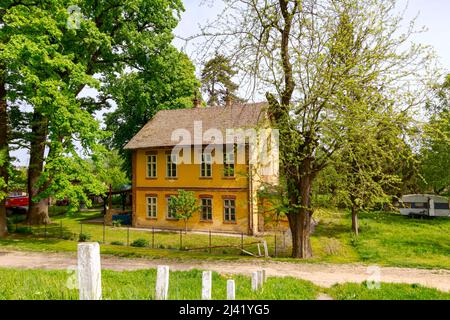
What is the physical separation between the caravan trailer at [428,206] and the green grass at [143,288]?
30180 millimetres

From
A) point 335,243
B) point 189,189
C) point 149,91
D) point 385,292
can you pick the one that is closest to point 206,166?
point 189,189

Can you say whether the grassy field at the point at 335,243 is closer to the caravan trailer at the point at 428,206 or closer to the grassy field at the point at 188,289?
the caravan trailer at the point at 428,206

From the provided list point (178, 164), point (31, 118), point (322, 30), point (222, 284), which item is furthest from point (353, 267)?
point (31, 118)

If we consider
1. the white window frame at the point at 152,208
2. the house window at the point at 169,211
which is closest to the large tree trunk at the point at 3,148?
the white window frame at the point at 152,208

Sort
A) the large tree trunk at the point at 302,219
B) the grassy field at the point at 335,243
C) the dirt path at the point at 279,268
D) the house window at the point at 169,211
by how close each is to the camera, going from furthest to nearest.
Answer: the house window at the point at 169,211, the grassy field at the point at 335,243, the large tree trunk at the point at 302,219, the dirt path at the point at 279,268

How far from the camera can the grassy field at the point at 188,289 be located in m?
7.21

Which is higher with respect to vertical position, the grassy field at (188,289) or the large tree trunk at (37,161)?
the large tree trunk at (37,161)

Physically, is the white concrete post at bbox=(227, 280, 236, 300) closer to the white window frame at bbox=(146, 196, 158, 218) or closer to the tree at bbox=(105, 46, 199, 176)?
the tree at bbox=(105, 46, 199, 176)

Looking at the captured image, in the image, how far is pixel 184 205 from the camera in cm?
2734

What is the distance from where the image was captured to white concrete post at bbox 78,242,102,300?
5016mm

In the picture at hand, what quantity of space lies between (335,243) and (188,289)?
16.5 metres
